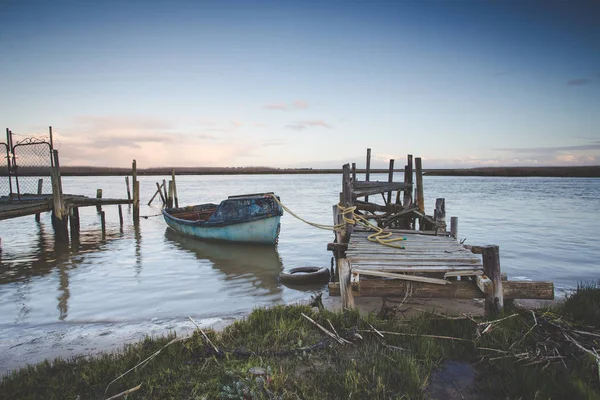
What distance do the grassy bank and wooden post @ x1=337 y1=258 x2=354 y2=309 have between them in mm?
282

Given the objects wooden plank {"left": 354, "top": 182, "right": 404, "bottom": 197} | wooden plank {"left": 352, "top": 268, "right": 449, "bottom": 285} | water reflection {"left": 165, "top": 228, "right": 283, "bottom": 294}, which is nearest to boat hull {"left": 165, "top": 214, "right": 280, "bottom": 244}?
water reflection {"left": 165, "top": 228, "right": 283, "bottom": 294}

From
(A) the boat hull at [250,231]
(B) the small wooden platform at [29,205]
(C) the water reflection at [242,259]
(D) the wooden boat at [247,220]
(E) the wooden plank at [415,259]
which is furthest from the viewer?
(A) the boat hull at [250,231]

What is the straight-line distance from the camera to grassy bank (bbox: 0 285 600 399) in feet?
11.3

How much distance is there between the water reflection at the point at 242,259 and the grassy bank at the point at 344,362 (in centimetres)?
427

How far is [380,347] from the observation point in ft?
14.1

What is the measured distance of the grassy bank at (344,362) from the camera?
3457mm

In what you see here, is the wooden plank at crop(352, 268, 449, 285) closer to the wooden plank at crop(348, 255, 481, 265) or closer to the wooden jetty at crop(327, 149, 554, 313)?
the wooden jetty at crop(327, 149, 554, 313)

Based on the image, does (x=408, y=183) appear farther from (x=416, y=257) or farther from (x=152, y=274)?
(x=152, y=274)

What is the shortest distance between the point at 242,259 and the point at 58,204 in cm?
869

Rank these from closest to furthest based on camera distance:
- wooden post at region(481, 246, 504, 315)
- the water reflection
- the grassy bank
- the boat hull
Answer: the grassy bank
wooden post at region(481, 246, 504, 315)
the water reflection
the boat hull

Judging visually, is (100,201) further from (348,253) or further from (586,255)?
(586,255)

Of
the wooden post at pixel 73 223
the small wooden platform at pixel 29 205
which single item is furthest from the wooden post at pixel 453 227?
the wooden post at pixel 73 223

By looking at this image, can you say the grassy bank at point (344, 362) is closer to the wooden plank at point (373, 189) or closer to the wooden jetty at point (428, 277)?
the wooden jetty at point (428, 277)

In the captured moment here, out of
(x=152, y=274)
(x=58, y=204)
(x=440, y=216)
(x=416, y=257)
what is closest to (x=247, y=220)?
(x=152, y=274)
